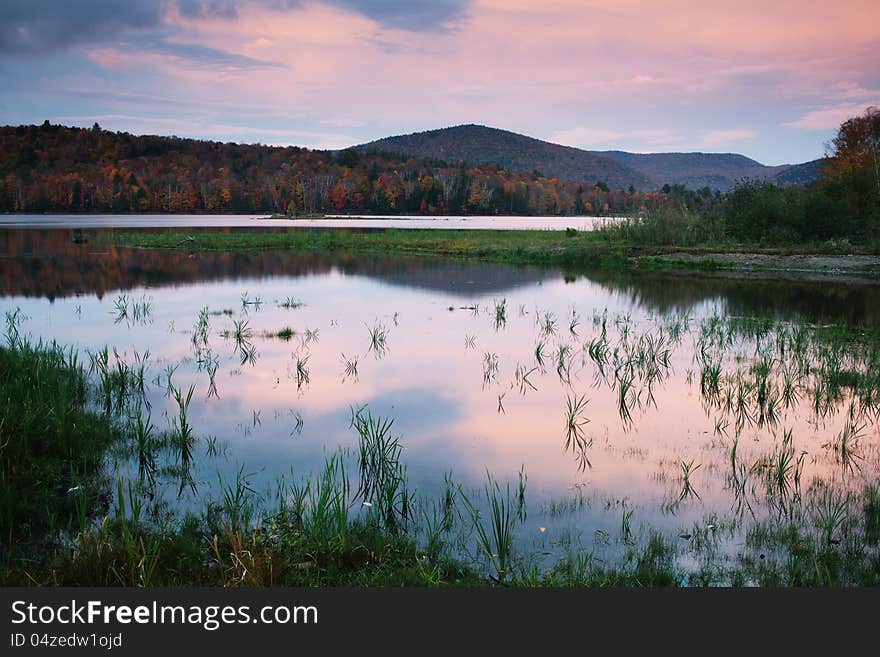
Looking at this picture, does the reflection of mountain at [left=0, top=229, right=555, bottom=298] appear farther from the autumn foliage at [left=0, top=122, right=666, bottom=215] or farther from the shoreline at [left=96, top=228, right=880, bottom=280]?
the autumn foliage at [left=0, top=122, right=666, bottom=215]

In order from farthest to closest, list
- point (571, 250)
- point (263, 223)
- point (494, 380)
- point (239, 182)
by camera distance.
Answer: point (239, 182), point (263, 223), point (571, 250), point (494, 380)

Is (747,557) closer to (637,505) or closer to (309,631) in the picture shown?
(637,505)

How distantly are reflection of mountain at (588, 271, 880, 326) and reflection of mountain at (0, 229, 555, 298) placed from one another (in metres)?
4.58

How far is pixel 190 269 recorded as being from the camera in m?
31.7

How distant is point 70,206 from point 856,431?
14069 cm

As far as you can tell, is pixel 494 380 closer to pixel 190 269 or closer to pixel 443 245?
pixel 190 269

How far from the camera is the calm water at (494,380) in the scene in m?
7.52

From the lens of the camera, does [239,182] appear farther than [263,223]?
Yes

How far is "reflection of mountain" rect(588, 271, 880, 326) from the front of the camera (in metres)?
19.7

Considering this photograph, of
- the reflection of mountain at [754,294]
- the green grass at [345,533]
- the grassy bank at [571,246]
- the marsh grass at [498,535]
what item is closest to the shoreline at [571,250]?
the grassy bank at [571,246]

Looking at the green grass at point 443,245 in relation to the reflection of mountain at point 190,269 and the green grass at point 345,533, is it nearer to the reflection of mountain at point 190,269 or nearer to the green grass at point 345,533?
the reflection of mountain at point 190,269

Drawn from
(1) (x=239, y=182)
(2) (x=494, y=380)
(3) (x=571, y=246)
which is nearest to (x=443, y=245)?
(3) (x=571, y=246)

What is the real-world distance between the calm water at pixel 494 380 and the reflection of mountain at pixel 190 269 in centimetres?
37

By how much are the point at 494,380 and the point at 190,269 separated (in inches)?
908
